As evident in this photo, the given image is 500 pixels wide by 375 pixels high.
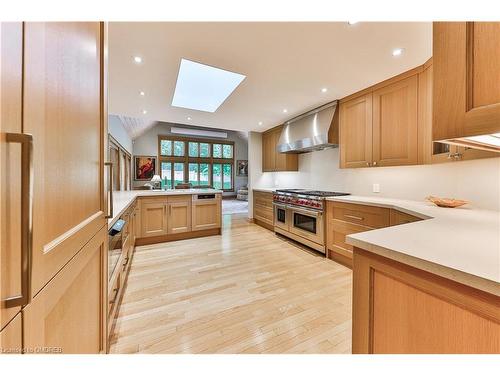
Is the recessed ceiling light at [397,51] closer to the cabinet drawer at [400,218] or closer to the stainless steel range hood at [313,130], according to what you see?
the stainless steel range hood at [313,130]

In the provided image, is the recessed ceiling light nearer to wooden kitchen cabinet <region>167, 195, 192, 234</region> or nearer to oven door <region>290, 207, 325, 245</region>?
oven door <region>290, 207, 325, 245</region>

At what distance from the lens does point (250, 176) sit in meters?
5.35

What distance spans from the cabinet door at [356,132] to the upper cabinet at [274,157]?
57.5 inches

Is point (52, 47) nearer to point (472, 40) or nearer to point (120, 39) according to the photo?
point (472, 40)

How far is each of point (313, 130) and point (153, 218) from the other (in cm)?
308

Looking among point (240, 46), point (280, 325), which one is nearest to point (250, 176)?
point (240, 46)

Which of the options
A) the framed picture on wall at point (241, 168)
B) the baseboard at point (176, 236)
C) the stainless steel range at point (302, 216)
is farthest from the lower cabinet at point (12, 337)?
the framed picture on wall at point (241, 168)

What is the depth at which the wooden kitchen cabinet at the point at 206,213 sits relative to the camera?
3904 millimetres

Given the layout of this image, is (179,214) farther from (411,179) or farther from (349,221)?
(411,179)

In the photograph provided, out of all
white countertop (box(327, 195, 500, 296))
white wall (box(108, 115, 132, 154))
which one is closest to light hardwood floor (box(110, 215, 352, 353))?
white countertop (box(327, 195, 500, 296))

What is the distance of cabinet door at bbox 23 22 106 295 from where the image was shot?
439 mm

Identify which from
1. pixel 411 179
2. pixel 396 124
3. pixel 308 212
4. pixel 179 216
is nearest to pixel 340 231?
pixel 308 212

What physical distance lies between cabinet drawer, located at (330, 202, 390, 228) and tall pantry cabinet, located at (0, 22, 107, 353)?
8.12 feet
